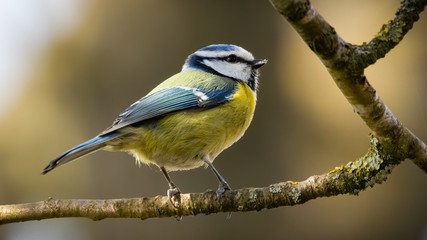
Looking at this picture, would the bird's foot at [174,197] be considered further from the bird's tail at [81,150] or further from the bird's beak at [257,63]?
the bird's beak at [257,63]

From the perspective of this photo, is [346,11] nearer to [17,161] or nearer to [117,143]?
[117,143]

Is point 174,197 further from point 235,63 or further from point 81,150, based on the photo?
point 235,63

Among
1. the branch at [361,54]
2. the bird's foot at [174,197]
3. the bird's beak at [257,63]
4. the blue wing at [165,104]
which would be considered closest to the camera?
the branch at [361,54]

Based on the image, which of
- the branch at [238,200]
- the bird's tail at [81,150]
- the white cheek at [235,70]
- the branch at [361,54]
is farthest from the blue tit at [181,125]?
the branch at [361,54]

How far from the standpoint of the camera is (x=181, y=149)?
2943 mm

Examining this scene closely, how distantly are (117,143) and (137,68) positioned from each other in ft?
6.35

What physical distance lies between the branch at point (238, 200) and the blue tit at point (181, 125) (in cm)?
34

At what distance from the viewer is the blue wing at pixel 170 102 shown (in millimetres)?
2980

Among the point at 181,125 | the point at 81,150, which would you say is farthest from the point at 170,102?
the point at 81,150

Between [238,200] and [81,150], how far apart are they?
977mm

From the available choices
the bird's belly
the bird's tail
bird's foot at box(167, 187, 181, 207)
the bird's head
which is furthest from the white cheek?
bird's foot at box(167, 187, 181, 207)

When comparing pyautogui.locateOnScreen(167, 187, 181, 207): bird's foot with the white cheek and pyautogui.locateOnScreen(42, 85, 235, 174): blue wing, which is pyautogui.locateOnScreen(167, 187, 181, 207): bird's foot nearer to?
pyautogui.locateOnScreen(42, 85, 235, 174): blue wing

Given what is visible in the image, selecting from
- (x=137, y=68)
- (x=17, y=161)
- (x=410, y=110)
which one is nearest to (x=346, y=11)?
(x=410, y=110)

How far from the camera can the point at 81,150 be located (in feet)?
8.80
